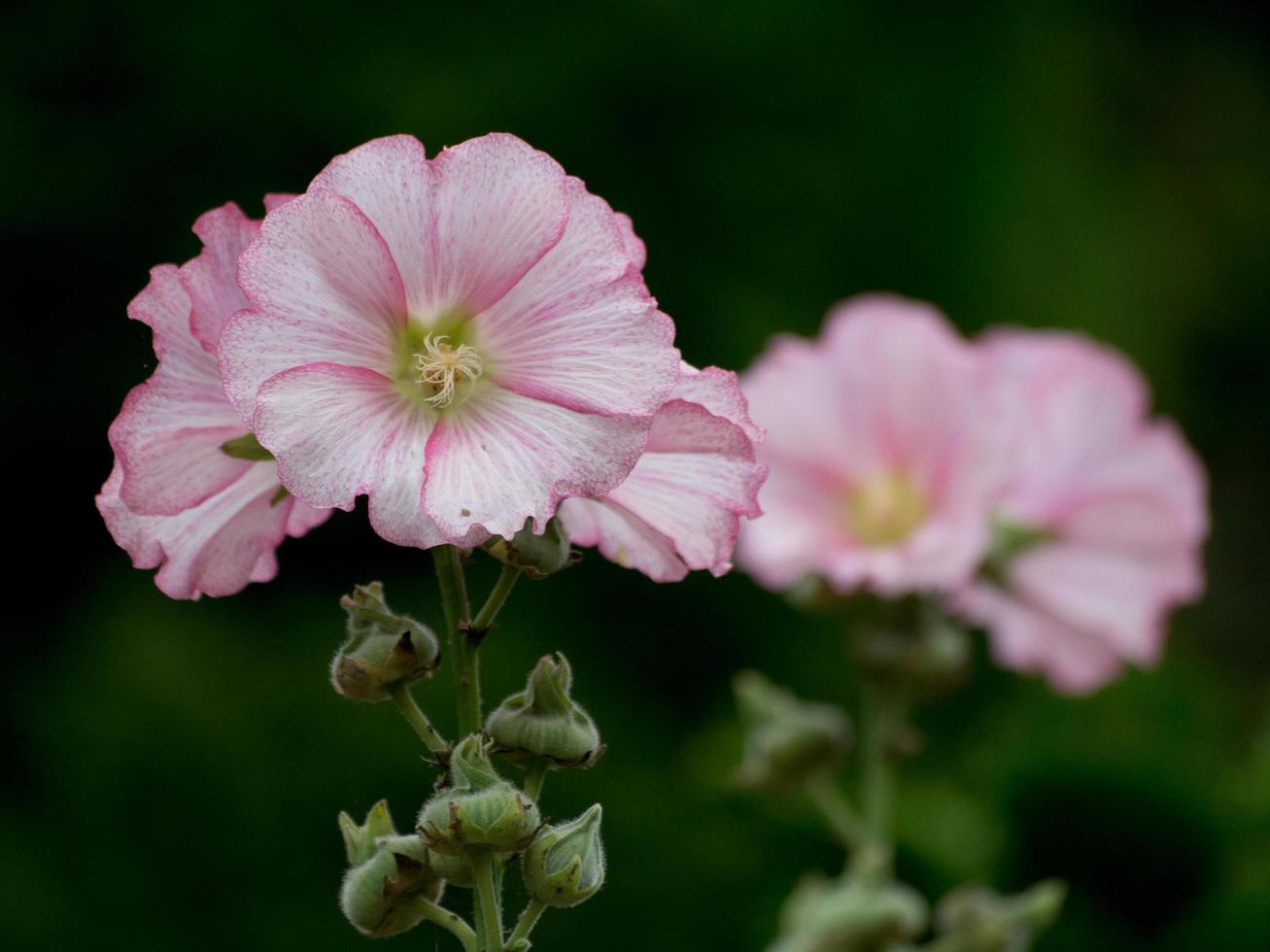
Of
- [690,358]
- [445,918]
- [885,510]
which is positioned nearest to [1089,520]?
[885,510]

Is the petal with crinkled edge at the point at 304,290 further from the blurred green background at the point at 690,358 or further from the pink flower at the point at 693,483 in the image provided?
the blurred green background at the point at 690,358

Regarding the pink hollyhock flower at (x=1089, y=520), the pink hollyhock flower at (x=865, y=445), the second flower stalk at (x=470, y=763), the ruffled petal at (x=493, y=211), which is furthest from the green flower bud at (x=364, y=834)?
the pink hollyhock flower at (x=1089, y=520)

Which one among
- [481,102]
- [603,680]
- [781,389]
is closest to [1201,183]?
Answer: [481,102]

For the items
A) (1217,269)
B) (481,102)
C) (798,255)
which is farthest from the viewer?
(1217,269)

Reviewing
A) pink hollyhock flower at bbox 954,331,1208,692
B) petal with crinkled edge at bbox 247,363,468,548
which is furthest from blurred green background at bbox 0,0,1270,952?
petal with crinkled edge at bbox 247,363,468,548

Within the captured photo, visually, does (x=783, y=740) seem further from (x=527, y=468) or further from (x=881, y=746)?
(x=527, y=468)

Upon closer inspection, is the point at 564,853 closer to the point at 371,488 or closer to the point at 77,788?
the point at 371,488

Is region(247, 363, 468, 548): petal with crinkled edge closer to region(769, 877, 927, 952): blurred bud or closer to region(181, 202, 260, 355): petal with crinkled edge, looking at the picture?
region(181, 202, 260, 355): petal with crinkled edge
